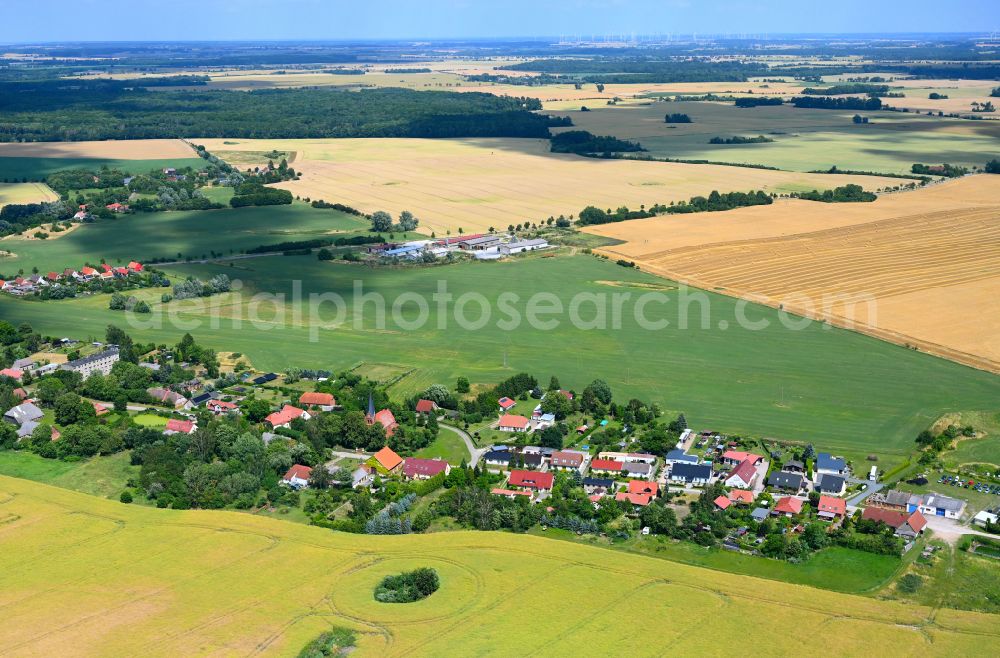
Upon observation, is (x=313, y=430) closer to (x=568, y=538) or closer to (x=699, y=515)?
(x=568, y=538)

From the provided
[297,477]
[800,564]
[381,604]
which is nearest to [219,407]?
[297,477]

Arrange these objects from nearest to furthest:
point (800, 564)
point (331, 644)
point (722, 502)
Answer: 1. point (331, 644)
2. point (800, 564)
3. point (722, 502)

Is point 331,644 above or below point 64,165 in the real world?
below

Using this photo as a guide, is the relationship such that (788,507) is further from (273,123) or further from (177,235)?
(273,123)

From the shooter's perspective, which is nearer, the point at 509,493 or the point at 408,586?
the point at 408,586

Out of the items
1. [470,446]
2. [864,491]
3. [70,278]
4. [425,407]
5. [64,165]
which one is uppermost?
[64,165]

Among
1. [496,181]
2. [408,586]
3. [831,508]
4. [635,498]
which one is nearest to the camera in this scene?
[408,586]

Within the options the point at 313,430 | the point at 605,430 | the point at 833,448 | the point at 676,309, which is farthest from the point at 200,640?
the point at 676,309

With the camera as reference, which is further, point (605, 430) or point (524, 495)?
point (605, 430)
